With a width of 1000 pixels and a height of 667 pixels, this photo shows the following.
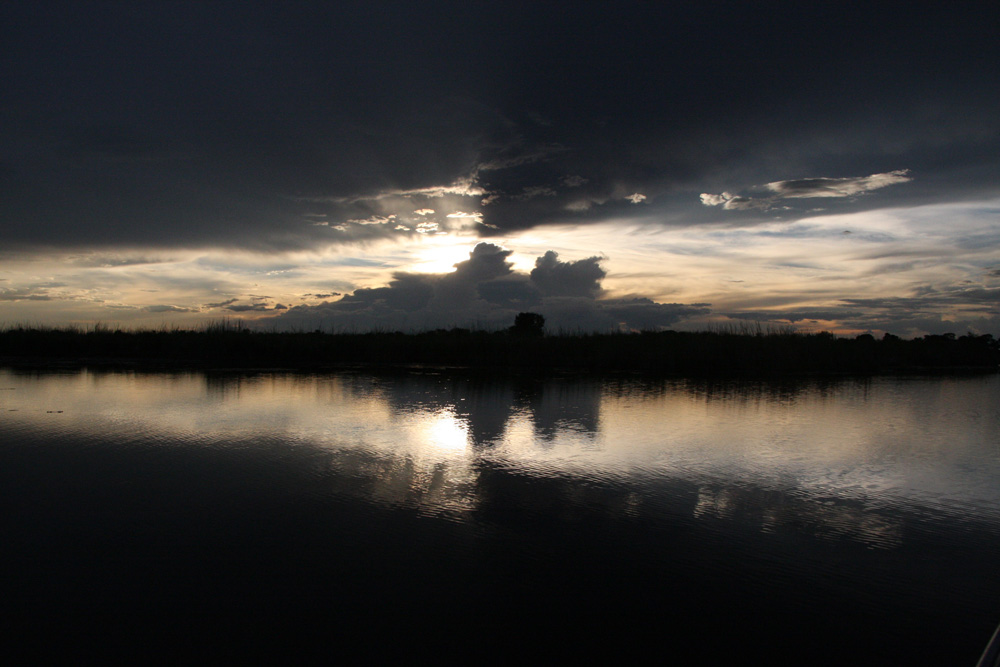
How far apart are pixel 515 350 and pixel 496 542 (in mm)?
15089

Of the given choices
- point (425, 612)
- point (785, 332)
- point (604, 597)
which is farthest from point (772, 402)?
point (785, 332)

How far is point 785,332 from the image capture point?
19.1m

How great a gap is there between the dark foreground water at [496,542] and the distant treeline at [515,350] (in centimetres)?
1012

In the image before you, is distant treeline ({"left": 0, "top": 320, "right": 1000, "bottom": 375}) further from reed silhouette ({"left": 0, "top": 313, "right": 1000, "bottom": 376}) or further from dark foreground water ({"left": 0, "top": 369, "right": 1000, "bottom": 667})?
dark foreground water ({"left": 0, "top": 369, "right": 1000, "bottom": 667})

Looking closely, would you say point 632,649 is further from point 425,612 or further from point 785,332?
point 785,332

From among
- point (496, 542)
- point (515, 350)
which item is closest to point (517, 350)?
point (515, 350)

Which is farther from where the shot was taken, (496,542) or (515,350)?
(515,350)

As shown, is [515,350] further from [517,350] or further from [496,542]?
[496,542]

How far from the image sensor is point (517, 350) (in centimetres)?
1820

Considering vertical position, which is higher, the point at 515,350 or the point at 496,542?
the point at 515,350

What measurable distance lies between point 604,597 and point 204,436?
15.1ft

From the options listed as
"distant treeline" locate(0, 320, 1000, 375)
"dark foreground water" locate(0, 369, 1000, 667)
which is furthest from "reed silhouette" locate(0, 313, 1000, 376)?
"dark foreground water" locate(0, 369, 1000, 667)

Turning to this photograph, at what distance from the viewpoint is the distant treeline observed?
16625mm

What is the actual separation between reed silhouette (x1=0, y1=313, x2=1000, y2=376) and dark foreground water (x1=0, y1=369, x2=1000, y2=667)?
10.1m
